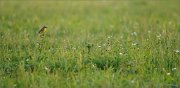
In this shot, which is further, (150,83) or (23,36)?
(23,36)

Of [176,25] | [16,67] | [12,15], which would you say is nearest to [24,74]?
[16,67]

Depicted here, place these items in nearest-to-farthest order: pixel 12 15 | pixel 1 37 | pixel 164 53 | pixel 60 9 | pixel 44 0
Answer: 1. pixel 164 53
2. pixel 1 37
3. pixel 12 15
4. pixel 60 9
5. pixel 44 0

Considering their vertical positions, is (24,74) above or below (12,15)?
below

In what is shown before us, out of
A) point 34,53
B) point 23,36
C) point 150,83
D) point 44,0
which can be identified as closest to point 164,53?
point 150,83

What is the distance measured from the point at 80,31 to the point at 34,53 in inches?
142

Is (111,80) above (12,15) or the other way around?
the other way around

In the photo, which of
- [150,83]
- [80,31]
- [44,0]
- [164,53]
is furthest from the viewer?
[44,0]

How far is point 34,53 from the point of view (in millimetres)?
7645

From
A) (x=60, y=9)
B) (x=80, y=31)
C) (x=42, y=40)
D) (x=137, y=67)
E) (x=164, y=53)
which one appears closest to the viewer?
(x=137, y=67)

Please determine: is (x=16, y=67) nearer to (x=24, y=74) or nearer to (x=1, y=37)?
(x=24, y=74)

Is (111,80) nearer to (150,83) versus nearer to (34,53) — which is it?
(150,83)

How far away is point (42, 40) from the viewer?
862 centimetres

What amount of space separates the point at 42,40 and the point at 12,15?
5.50m

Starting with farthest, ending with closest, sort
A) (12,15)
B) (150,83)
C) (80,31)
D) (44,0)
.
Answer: (44,0), (12,15), (80,31), (150,83)
